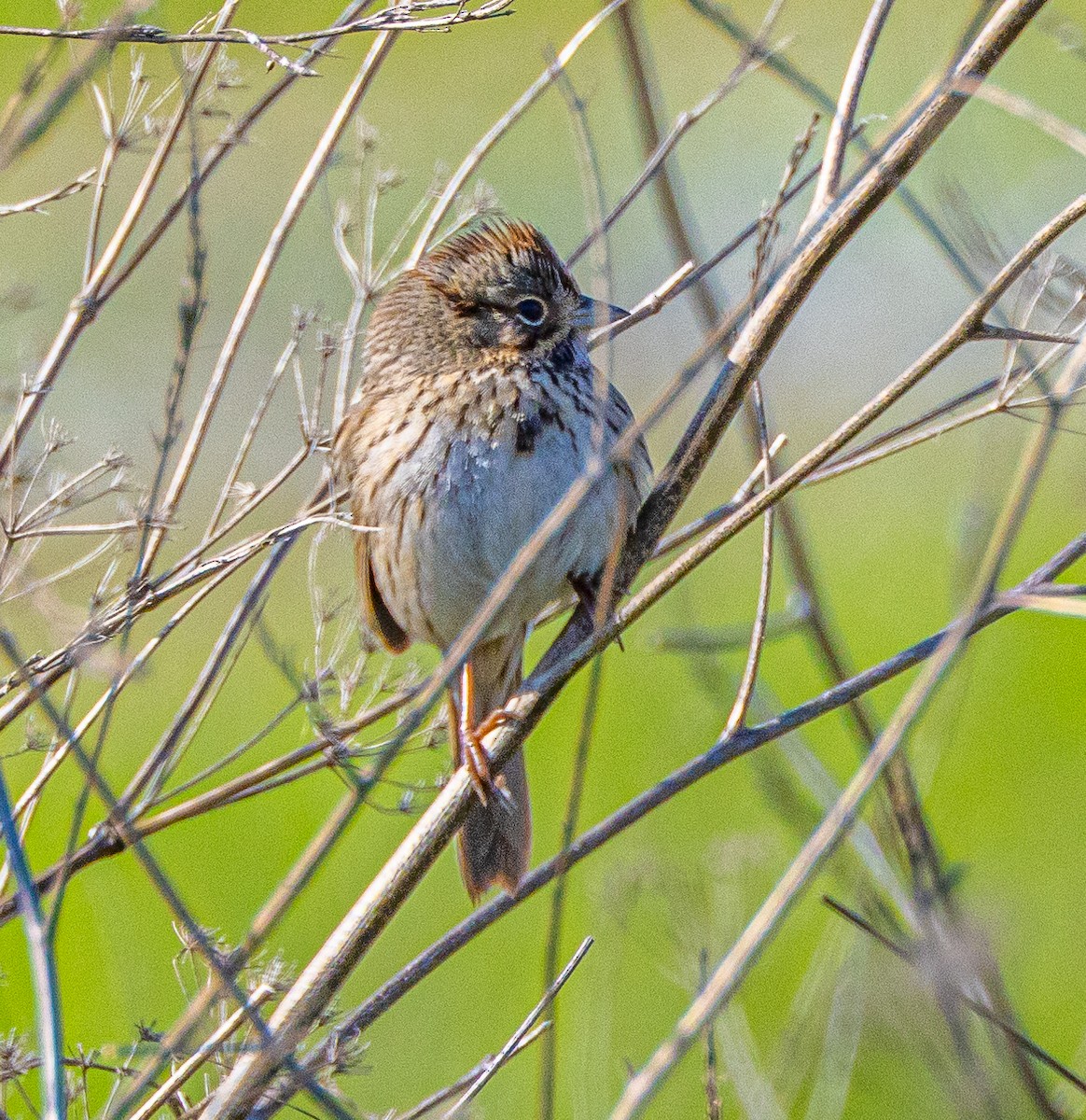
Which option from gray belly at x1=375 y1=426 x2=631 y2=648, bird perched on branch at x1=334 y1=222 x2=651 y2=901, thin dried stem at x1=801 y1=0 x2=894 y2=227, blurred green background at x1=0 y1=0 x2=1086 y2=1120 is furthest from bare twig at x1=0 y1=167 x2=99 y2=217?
thin dried stem at x1=801 y1=0 x2=894 y2=227

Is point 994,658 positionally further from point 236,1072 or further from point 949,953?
point 236,1072

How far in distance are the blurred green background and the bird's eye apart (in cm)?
39

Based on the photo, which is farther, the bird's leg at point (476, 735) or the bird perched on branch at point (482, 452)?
the bird perched on branch at point (482, 452)

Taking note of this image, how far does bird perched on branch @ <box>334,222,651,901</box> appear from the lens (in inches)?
120

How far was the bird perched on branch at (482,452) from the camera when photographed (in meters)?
3.05

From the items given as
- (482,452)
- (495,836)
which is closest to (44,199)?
(482,452)

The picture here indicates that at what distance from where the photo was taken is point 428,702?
1452 mm

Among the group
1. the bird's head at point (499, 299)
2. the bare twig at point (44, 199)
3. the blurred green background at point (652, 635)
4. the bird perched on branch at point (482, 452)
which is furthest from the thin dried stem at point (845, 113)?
the bare twig at point (44, 199)

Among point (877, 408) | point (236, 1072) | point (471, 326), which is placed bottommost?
point (236, 1072)

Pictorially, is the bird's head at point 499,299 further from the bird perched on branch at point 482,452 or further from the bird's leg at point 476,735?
the bird's leg at point 476,735

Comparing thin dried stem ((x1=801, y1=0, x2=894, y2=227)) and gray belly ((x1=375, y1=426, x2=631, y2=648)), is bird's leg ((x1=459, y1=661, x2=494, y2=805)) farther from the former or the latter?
thin dried stem ((x1=801, y1=0, x2=894, y2=227))

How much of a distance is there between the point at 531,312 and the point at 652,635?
0.75 metres

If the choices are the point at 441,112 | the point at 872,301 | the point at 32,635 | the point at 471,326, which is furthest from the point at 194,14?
the point at 471,326

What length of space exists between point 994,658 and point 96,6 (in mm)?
4876
